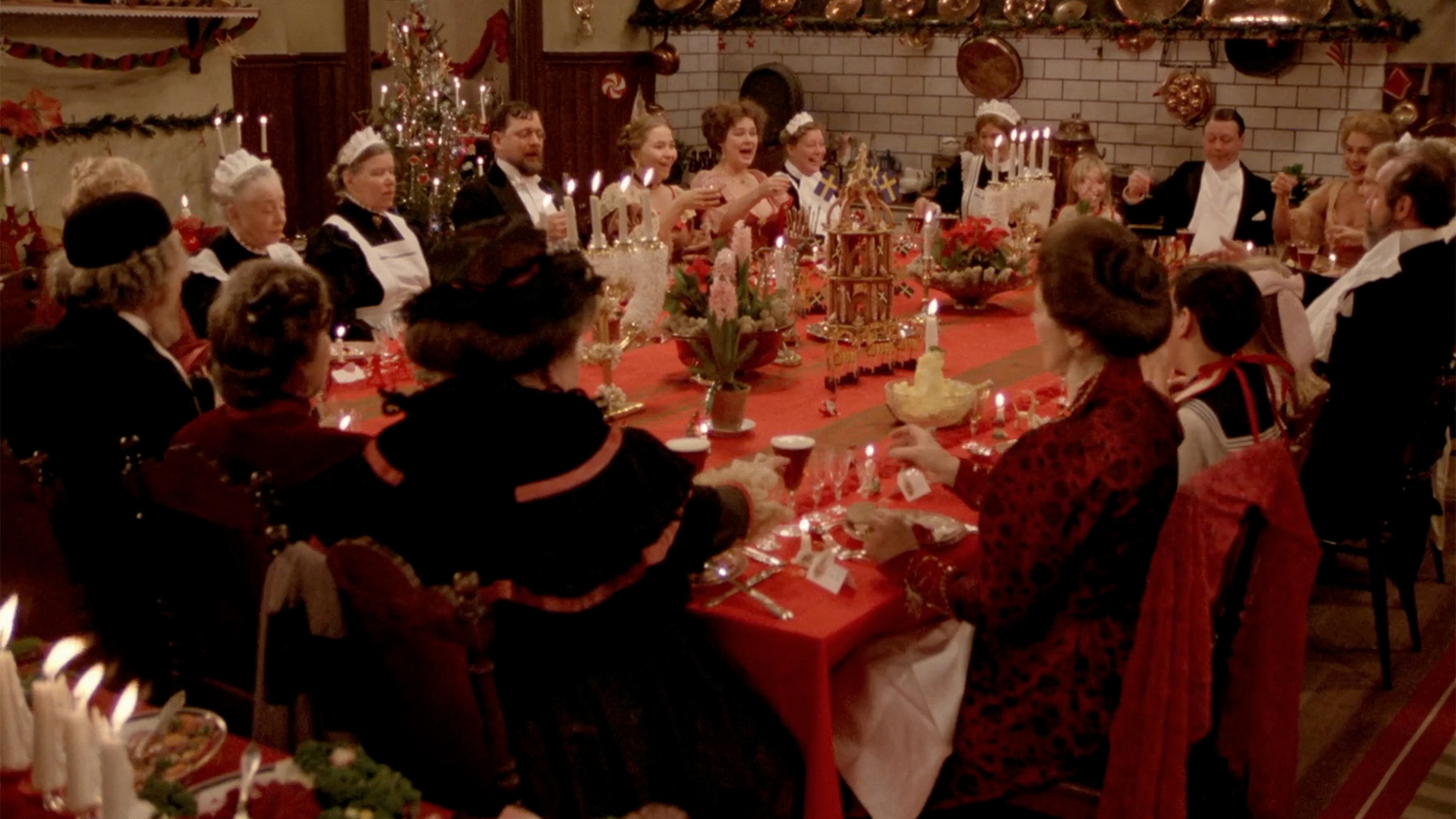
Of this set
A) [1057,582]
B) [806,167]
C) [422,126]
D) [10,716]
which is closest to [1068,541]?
[1057,582]

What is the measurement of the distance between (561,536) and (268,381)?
0.72 meters

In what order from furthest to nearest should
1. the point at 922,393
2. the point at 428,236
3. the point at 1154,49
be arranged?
1. the point at 1154,49
2. the point at 428,236
3. the point at 922,393

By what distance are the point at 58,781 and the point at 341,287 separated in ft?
9.04

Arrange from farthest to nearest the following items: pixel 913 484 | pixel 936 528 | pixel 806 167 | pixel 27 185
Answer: pixel 806 167 → pixel 27 185 → pixel 913 484 → pixel 936 528

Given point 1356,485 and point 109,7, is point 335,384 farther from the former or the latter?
point 109,7

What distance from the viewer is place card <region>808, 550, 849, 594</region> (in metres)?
2.59

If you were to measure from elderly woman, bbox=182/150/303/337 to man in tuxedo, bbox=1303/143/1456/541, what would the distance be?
116 inches

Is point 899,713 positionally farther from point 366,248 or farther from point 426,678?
point 366,248

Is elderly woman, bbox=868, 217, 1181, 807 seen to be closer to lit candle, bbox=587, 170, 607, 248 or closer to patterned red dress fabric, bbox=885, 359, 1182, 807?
patterned red dress fabric, bbox=885, 359, 1182, 807

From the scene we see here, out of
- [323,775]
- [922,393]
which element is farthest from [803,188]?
[323,775]

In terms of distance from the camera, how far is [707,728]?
2.41m

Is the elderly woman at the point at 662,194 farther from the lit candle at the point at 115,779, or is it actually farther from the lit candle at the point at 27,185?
the lit candle at the point at 115,779

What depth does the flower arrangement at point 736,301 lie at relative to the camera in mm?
3562

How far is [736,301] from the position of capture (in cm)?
350
